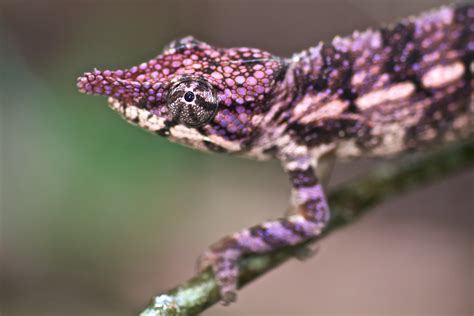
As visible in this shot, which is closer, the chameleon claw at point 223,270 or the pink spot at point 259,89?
the chameleon claw at point 223,270

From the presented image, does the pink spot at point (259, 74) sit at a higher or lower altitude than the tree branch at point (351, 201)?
higher

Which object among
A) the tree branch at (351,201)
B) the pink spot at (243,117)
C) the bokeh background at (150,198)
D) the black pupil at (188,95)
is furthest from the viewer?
the bokeh background at (150,198)

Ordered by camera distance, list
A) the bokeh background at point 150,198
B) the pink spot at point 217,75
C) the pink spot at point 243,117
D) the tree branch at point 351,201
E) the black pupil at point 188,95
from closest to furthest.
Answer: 1. the tree branch at point 351,201
2. the black pupil at point 188,95
3. the pink spot at point 217,75
4. the pink spot at point 243,117
5. the bokeh background at point 150,198

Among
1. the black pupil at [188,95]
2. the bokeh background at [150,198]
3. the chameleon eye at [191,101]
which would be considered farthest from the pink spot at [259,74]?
the bokeh background at [150,198]

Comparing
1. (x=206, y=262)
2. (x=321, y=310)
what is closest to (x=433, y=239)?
(x=321, y=310)

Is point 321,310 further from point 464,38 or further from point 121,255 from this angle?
point 464,38

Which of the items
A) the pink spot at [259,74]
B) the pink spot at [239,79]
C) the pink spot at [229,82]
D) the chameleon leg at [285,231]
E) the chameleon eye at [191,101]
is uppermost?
the pink spot at [259,74]

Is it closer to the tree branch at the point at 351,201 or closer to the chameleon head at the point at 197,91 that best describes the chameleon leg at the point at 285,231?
the tree branch at the point at 351,201

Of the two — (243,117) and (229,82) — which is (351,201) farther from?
(229,82)
